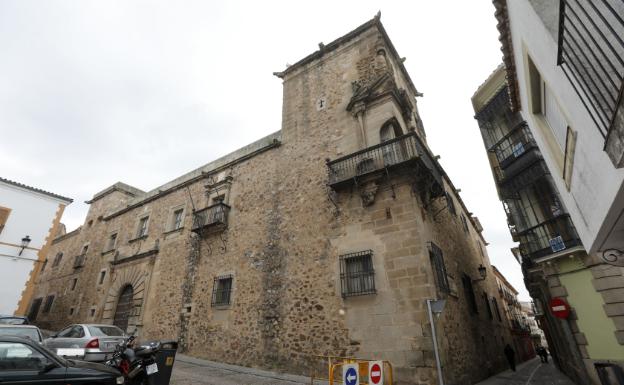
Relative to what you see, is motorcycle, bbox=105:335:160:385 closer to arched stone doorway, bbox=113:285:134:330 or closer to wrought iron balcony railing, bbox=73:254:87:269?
arched stone doorway, bbox=113:285:134:330

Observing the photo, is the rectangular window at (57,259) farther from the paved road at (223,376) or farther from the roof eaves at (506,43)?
the roof eaves at (506,43)

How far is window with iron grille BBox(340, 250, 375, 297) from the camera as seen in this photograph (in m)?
8.42

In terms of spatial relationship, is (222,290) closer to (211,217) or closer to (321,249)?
(211,217)

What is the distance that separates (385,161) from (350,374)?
5.89m

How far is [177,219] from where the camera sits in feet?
51.4

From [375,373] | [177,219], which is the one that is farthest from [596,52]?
[177,219]

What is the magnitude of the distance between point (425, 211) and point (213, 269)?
8547mm

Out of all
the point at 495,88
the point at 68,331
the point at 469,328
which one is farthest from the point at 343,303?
the point at 495,88

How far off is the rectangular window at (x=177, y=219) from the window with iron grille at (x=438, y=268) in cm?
1199

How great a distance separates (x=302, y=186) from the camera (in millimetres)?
11445

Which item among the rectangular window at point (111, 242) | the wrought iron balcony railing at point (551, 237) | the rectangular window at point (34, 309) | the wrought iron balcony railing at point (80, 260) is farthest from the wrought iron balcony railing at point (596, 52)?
the rectangular window at point (34, 309)

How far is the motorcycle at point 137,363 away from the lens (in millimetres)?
5371

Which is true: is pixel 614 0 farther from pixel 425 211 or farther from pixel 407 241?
pixel 425 211

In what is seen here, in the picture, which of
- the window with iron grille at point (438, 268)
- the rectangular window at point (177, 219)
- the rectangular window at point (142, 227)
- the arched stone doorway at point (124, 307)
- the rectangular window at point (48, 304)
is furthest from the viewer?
the rectangular window at point (48, 304)
